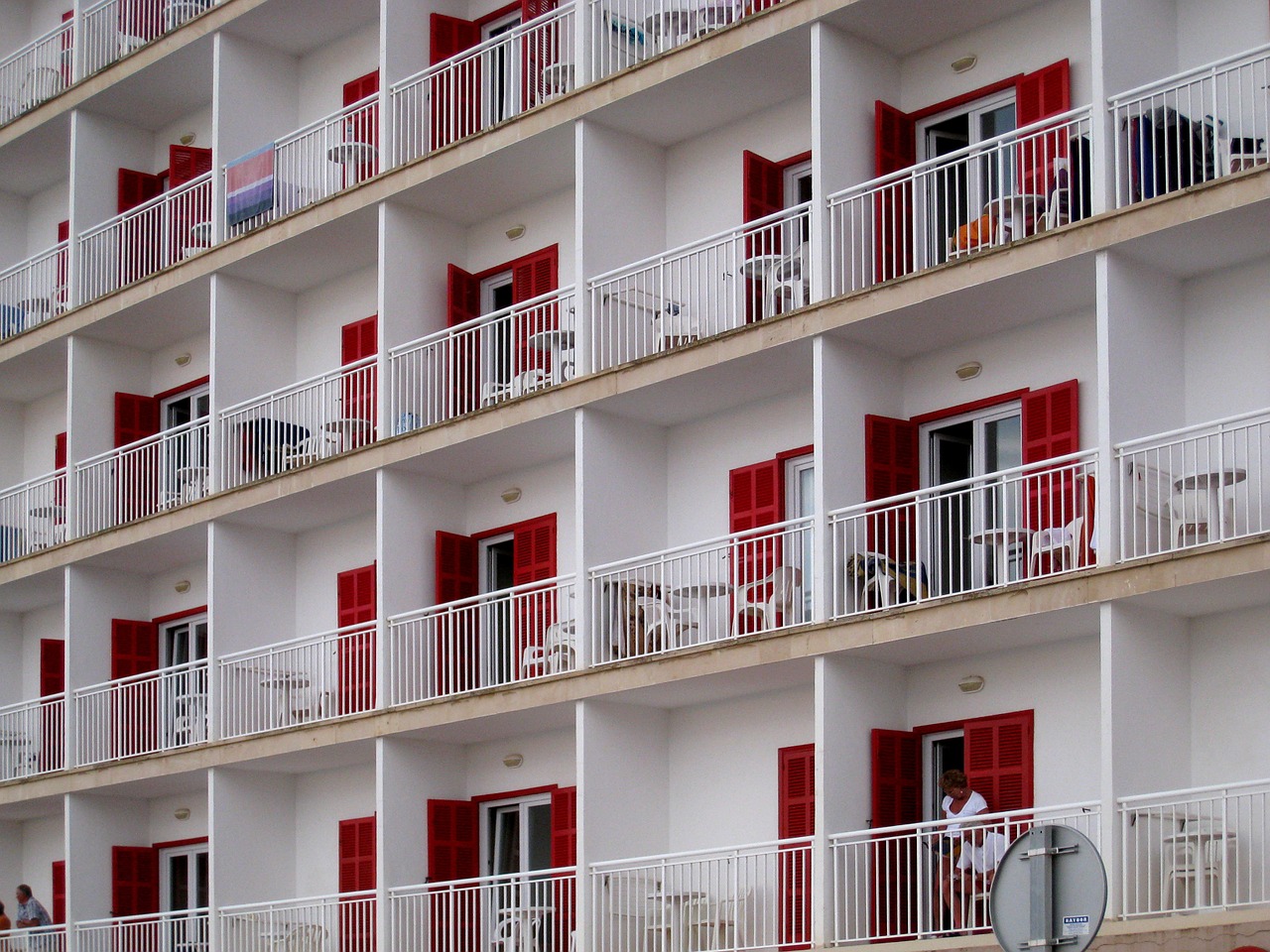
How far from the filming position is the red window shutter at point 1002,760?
19078mm

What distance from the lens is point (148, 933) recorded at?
26953 millimetres

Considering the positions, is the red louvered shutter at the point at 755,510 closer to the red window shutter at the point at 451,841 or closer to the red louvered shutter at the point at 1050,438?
the red louvered shutter at the point at 1050,438

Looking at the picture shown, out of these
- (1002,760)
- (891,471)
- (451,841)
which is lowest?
(451,841)

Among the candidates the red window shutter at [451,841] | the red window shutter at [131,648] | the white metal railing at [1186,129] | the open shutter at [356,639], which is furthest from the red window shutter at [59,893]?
the white metal railing at [1186,129]

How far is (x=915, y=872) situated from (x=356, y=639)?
8.28 metres

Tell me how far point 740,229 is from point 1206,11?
496 cm

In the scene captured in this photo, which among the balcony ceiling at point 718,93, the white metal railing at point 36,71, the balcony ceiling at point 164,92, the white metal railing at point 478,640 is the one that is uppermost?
the white metal railing at point 36,71

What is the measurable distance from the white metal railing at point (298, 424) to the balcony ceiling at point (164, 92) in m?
5.36

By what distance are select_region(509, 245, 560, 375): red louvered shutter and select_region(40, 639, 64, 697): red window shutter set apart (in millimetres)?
10073

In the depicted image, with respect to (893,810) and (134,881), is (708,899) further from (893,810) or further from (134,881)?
(134,881)

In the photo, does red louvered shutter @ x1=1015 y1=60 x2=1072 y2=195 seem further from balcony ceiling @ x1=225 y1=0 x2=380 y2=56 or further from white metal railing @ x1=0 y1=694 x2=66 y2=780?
white metal railing @ x1=0 y1=694 x2=66 y2=780

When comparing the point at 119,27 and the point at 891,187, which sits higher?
the point at 119,27

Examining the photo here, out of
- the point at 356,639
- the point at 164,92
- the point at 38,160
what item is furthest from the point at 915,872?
the point at 38,160

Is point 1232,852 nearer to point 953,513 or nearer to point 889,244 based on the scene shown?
point 953,513
